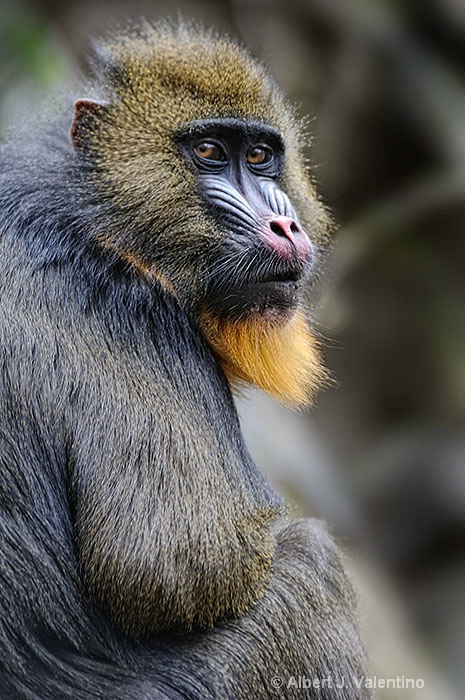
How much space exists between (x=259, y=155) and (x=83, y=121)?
82cm

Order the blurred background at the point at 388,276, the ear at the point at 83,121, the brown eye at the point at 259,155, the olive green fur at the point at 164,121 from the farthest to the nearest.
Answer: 1. the blurred background at the point at 388,276
2. the brown eye at the point at 259,155
3. the ear at the point at 83,121
4. the olive green fur at the point at 164,121

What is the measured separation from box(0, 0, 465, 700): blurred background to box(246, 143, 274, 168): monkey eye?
11.4 feet

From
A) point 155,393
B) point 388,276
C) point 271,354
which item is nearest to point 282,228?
point 271,354

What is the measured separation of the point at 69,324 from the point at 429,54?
22.8 feet

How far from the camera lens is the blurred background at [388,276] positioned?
30.0 feet

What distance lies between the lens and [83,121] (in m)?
4.52

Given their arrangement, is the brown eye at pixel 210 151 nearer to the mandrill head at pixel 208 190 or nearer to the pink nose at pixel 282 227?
the mandrill head at pixel 208 190

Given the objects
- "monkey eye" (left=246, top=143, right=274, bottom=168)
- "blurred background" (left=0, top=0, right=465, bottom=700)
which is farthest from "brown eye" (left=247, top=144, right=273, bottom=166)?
"blurred background" (left=0, top=0, right=465, bottom=700)

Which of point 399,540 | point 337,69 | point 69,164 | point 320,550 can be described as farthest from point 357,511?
point 69,164

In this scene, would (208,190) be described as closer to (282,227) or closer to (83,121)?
(282,227)

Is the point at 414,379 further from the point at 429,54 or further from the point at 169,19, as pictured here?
the point at 169,19

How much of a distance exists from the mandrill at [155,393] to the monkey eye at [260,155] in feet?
0.04

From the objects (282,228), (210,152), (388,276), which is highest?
(388,276)

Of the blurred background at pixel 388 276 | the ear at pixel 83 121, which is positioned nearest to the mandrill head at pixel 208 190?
the ear at pixel 83 121
